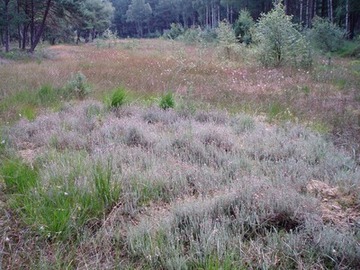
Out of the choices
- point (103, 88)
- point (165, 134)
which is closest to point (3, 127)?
point (165, 134)

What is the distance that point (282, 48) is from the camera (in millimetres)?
13367

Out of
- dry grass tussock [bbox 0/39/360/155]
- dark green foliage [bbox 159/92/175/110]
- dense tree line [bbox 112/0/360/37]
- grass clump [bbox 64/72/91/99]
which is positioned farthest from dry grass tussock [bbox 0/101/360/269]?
dense tree line [bbox 112/0/360/37]

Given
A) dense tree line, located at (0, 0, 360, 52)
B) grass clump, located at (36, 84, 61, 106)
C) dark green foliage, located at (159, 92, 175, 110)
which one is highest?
dense tree line, located at (0, 0, 360, 52)

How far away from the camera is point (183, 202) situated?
325cm

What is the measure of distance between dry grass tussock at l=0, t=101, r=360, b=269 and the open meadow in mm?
13

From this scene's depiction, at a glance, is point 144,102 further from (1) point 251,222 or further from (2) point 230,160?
(1) point 251,222

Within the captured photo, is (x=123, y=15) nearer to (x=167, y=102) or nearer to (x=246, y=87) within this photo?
(x=246, y=87)

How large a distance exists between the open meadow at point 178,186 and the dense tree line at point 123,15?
2103 cm

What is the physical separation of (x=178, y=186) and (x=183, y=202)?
0.32 metres

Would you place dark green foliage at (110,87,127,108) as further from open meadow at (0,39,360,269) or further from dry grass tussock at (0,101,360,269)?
dry grass tussock at (0,101,360,269)

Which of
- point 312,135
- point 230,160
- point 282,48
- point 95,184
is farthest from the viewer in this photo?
point 282,48

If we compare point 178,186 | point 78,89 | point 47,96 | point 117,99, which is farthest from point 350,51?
point 178,186

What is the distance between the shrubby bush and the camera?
13.2 metres

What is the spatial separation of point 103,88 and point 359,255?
812cm
